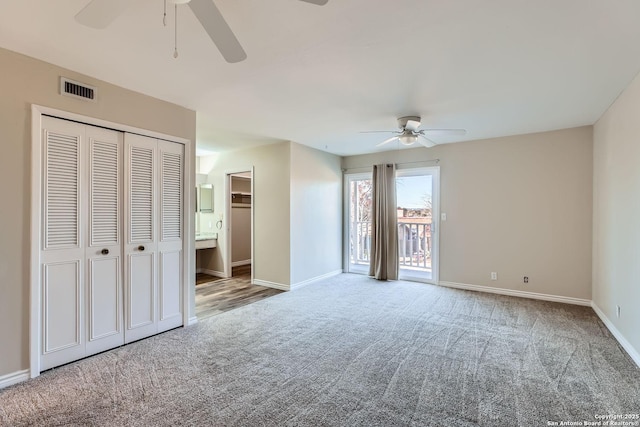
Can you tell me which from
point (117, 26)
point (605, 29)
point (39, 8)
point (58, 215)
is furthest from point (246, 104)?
point (605, 29)

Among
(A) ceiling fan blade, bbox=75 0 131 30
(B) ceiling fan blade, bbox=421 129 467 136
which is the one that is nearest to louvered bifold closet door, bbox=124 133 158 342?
(A) ceiling fan blade, bbox=75 0 131 30

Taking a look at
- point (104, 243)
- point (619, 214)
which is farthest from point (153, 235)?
point (619, 214)

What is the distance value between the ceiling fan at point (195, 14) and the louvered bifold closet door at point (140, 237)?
1624mm

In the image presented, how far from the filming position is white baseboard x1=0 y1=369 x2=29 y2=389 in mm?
2195

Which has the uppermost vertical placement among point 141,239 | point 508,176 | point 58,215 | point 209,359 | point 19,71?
point 19,71

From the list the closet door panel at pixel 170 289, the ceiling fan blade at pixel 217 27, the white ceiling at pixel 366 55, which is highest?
the white ceiling at pixel 366 55

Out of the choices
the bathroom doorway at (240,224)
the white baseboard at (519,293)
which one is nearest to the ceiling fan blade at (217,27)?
the white baseboard at (519,293)

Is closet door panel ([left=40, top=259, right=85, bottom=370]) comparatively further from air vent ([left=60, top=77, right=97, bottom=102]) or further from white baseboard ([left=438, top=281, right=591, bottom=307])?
white baseboard ([left=438, top=281, right=591, bottom=307])

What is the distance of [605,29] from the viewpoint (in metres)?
1.91

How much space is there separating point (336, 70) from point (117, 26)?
1.51 meters

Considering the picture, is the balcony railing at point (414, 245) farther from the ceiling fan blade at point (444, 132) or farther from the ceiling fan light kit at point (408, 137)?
the ceiling fan light kit at point (408, 137)

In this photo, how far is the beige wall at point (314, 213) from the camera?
502 cm

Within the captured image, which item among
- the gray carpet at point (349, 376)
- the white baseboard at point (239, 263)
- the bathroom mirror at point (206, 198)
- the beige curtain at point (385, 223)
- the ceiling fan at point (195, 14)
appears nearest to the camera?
the ceiling fan at point (195, 14)

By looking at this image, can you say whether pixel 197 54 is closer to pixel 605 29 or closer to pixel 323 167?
pixel 605 29
